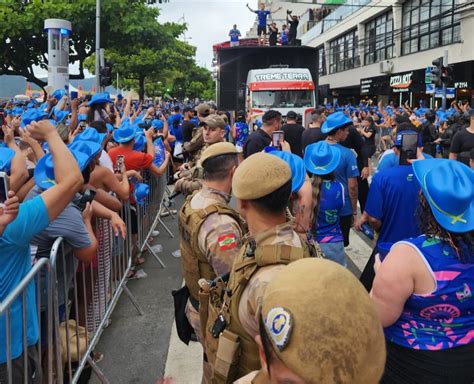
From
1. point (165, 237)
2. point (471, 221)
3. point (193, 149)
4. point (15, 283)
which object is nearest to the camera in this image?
point (471, 221)

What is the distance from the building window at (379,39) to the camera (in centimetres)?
3409

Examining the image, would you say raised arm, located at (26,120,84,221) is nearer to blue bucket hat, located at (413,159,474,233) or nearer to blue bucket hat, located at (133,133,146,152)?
blue bucket hat, located at (413,159,474,233)

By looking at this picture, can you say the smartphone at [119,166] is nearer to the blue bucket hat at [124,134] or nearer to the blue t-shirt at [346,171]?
the blue bucket hat at [124,134]

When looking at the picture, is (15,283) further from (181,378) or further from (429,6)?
(429,6)

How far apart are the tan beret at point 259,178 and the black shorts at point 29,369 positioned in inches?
57.1

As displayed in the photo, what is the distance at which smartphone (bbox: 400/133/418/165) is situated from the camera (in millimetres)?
4108

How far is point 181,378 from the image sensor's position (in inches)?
155

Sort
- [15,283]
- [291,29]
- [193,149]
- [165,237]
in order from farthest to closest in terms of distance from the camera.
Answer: [291,29], [165,237], [193,149], [15,283]

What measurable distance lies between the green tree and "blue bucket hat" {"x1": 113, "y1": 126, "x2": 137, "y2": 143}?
16486mm

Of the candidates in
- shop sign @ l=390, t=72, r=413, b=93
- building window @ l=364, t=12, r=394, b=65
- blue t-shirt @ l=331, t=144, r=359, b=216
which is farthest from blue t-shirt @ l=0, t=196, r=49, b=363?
building window @ l=364, t=12, r=394, b=65

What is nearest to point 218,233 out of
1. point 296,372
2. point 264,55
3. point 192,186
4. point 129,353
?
point 296,372

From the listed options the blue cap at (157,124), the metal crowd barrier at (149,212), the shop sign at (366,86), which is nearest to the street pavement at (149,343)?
the metal crowd barrier at (149,212)

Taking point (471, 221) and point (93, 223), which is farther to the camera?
point (93, 223)

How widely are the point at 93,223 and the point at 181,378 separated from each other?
1.45 m
